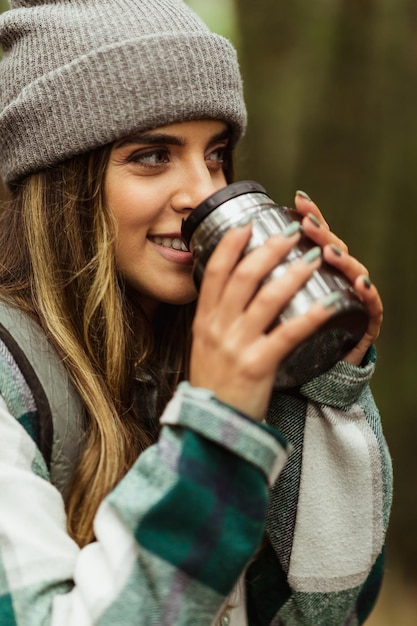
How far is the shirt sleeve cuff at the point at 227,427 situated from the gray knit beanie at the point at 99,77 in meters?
0.65

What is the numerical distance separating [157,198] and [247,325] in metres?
0.52

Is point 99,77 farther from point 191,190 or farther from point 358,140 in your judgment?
point 358,140

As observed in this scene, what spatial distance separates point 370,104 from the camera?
3.34m

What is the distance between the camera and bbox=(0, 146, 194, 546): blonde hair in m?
1.29

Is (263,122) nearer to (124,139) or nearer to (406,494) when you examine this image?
(406,494)

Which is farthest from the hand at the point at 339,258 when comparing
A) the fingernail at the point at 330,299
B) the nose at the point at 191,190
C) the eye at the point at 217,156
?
the eye at the point at 217,156

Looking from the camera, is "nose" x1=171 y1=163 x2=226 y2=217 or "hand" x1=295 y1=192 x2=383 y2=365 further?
"nose" x1=171 y1=163 x2=226 y2=217

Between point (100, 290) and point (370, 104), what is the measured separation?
2.36 meters

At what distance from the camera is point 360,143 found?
3387 millimetres

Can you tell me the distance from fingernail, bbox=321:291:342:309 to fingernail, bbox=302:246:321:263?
0.17ft

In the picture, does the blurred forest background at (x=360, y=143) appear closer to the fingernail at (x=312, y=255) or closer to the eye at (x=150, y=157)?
the eye at (x=150, y=157)

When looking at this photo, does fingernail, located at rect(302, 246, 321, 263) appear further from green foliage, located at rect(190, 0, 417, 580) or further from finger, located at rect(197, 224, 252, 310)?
green foliage, located at rect(190, 0, 417, 580)

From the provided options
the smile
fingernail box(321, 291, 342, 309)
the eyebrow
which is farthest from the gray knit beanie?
fingernail box(321, 291, 342, 309)

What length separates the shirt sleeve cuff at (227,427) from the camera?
89 cm
